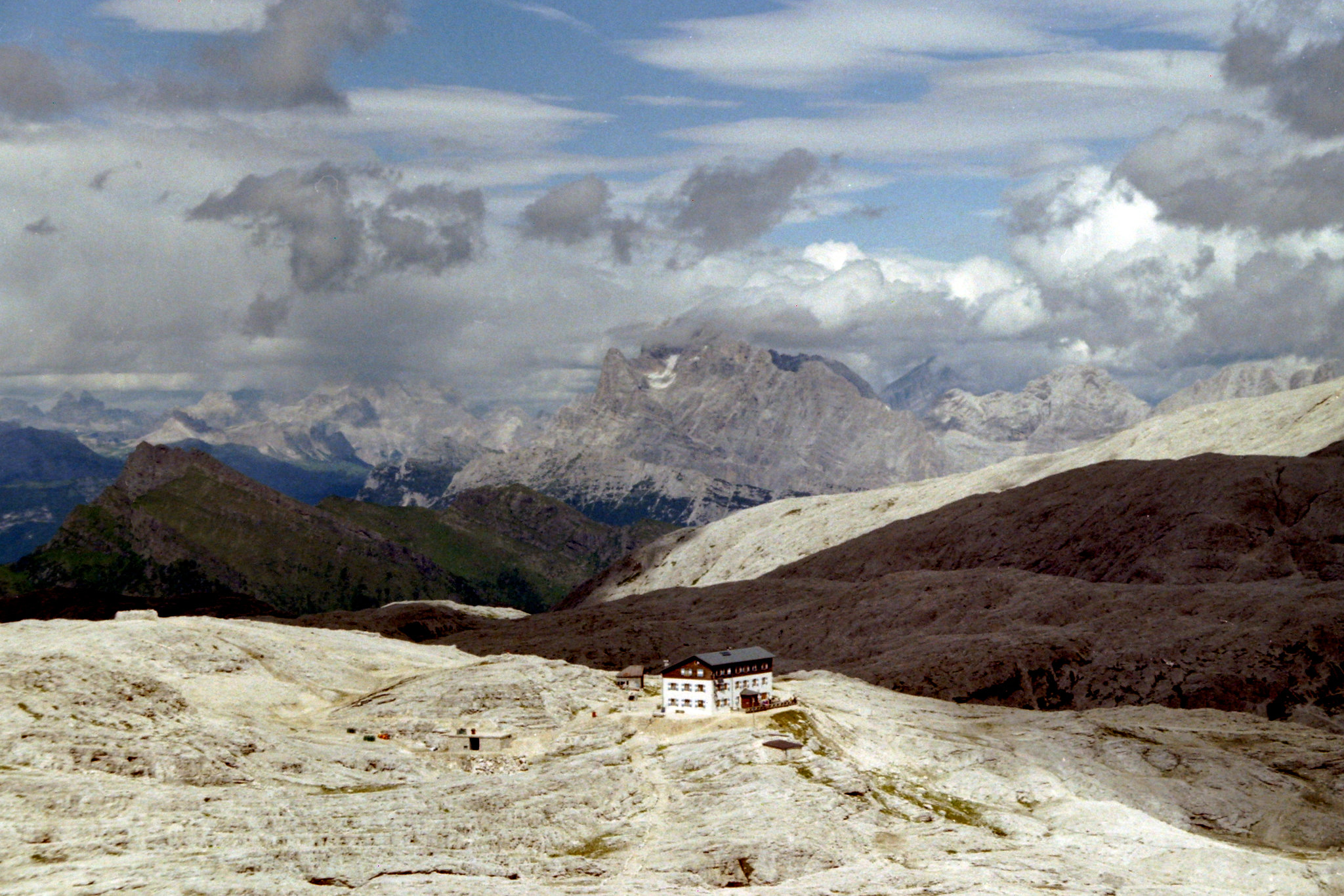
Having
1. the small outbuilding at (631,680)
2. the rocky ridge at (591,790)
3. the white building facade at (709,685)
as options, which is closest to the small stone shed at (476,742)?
the rocky ridge at (591,790)

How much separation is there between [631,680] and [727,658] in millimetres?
40165

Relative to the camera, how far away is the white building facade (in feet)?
514

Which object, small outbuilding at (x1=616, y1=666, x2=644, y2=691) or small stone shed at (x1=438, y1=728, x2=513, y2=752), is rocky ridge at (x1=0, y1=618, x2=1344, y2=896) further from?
small outbuilding at (x1=616, y1=666, x2=644, y2=691)

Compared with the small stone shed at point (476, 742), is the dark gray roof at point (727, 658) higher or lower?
higher

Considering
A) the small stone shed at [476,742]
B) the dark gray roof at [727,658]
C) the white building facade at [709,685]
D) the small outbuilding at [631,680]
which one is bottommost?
the small outbuilding at [631,680]

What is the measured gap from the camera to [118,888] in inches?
3430

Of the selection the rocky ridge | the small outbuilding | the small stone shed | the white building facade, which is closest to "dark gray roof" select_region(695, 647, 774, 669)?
the white building facade

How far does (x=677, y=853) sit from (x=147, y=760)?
54024mm

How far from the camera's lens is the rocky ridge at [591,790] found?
101875 mm

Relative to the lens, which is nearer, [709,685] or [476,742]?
[476,742]

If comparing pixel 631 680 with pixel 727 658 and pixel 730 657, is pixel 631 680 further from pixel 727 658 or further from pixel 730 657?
pixel 727 658

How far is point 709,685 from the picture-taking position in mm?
156750

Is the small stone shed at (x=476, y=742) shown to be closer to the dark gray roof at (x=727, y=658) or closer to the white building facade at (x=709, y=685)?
the white building facade at (x=709, y=685)

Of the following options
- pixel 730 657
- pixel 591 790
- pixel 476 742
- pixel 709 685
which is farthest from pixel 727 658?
pixel 591 790
